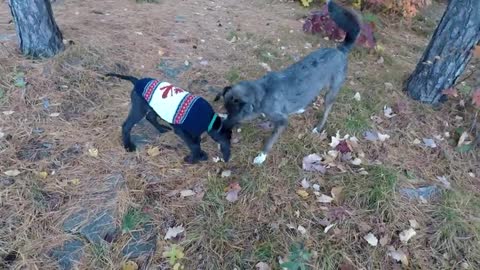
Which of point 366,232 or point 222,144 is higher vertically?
point 222,144

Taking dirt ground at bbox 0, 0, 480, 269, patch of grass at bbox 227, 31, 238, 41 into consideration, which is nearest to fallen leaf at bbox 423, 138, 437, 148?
dirt ground at bbox 0, 0, 480, 269

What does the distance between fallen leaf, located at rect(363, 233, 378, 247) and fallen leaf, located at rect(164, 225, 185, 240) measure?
1.42 m

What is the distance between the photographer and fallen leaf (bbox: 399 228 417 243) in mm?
2916

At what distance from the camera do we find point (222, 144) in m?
3.26

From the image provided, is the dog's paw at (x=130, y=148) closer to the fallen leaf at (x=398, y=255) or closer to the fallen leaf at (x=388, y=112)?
the fallen leaf at (x=398, y=255)

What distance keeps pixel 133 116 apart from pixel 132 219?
35.6 inches

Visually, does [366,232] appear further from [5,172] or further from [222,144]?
[5,172]

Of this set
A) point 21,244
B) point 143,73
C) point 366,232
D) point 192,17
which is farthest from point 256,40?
point 21,244

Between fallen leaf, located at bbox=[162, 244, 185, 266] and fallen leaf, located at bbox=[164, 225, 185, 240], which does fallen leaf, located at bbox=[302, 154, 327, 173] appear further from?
fallen leaf, located at bbox=[162, 244, 185, 266]

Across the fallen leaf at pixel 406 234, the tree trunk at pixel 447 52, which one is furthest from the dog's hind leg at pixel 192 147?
the tree trunk at pixel 447 52

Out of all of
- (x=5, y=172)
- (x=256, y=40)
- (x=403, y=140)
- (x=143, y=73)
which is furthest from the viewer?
(x=256, y=40)

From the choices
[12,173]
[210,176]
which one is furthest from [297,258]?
[12,173]

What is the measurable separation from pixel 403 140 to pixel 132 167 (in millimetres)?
2688

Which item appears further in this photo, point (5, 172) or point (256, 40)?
point (256, 40)
